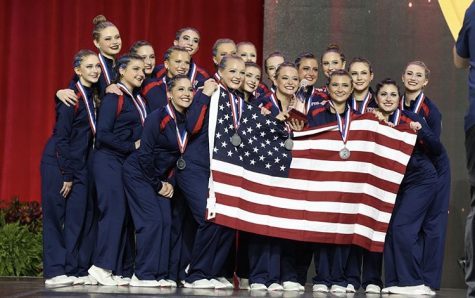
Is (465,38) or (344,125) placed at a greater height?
(465,38)

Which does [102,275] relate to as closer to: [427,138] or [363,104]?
[363,104]

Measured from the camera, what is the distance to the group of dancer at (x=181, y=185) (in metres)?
8.10

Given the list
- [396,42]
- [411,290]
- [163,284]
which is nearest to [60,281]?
[163,284]

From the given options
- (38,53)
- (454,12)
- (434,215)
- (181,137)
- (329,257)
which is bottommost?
(329,257)

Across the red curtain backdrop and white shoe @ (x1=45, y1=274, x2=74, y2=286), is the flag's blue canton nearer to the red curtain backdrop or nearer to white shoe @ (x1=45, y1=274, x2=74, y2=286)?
white shoe @ (x1=45, y1=274, x2=74, y2=286)

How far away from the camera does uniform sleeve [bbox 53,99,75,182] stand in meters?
8.20

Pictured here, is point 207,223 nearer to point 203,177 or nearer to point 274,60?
point 203,177

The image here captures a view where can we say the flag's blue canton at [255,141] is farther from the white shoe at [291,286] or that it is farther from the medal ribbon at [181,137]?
the white shoe at [291,286]

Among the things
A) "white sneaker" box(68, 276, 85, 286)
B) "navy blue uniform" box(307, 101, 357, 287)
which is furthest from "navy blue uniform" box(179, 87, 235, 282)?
"white sneaker" box(68, 276, 85, 286)

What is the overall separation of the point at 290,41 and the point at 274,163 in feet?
8.47

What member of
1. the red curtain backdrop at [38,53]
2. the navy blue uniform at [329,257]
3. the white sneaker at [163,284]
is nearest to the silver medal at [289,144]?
the navy blue uniform at [329,257]

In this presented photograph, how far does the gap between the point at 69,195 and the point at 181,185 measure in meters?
0.95

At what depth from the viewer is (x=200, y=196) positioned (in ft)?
26.3

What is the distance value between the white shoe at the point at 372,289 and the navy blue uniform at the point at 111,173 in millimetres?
2046
